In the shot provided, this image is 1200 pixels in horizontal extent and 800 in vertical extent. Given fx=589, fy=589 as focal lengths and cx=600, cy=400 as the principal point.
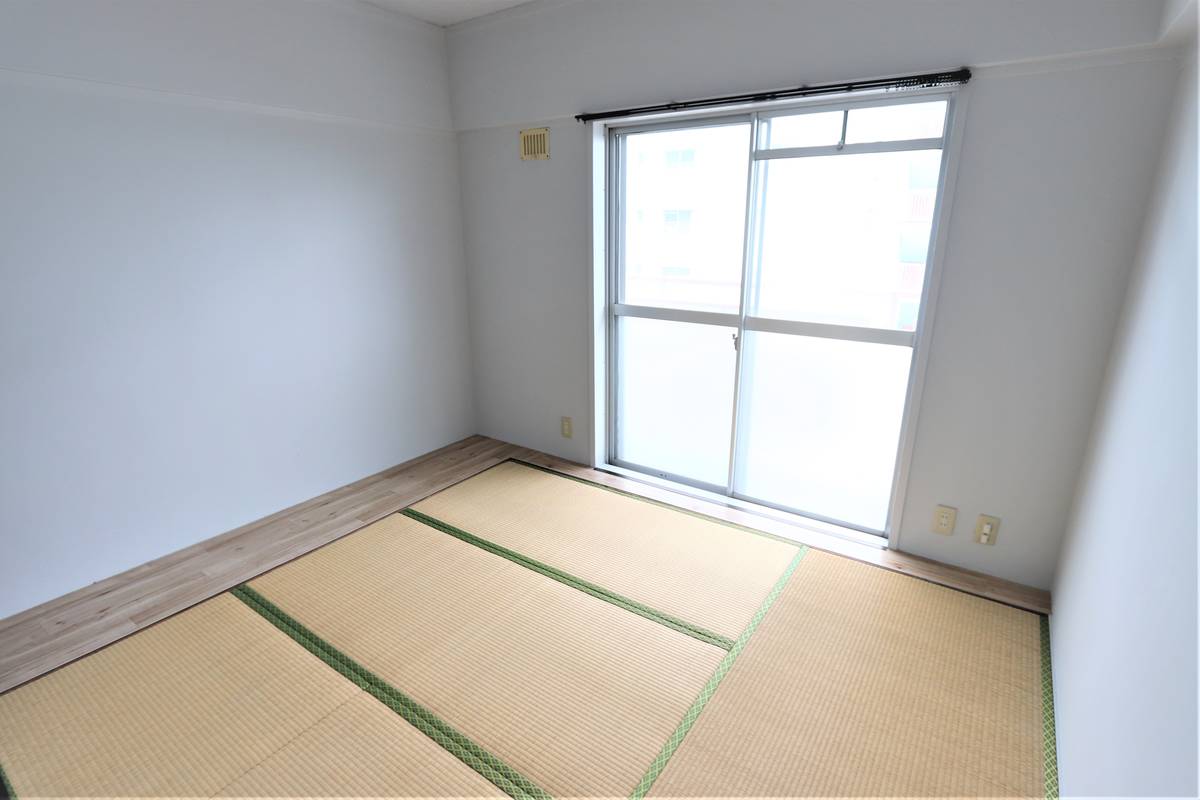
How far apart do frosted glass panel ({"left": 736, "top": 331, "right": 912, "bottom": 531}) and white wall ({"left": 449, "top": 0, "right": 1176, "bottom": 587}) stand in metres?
0.18

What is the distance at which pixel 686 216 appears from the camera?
3.02 metres

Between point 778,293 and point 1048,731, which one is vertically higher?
point 778,293

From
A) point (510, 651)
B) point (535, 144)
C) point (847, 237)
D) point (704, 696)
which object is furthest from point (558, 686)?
point (535, 144)

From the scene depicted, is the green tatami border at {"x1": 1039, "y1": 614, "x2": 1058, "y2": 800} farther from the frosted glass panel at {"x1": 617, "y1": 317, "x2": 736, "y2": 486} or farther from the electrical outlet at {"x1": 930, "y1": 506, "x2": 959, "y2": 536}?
the frosted glass panel at {"x1": 617, "y1": 317, "x2": 736, "y2": 486}

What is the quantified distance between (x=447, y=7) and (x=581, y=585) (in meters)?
2.96

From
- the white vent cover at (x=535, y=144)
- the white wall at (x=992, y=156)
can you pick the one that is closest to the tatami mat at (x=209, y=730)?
the white wall at (x=992, y=156)

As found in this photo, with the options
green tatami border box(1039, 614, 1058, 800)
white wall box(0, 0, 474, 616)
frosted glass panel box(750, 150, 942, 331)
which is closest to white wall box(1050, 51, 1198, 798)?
green tatami border box(1039, 614, 1058, 800)

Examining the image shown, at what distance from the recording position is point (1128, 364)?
1727 millimetres

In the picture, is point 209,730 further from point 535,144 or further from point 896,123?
point 896,123

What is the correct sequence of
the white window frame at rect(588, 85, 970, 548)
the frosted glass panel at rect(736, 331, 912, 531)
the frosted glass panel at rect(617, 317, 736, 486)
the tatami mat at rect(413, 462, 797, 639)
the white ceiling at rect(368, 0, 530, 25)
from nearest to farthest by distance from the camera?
the white window frame at rect(588, 85, 970, 548) < the tatami mat at rect(413, 462, 797, 639) < the frosted glass panel at rect(736, 331, 912, 531) < the white ceiling at rect(368, 0, 530, 25) < the frosted glass panel at rect(617, 317, 736, 486)

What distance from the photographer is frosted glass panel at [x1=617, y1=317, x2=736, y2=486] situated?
311 centimetres

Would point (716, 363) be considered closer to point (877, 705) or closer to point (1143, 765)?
point (877, 705)

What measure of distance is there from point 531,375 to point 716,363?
1.23 meters

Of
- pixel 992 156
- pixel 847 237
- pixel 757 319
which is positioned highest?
pixel 992 156
